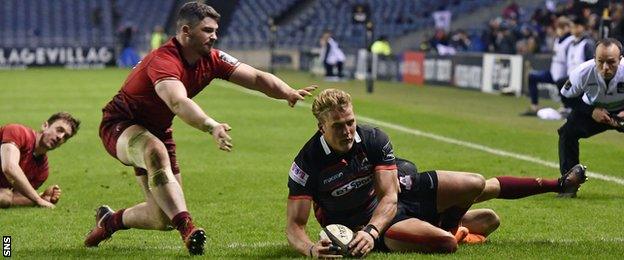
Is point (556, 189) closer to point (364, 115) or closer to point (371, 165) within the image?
point (371, 165)

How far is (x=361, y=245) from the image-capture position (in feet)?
27.0

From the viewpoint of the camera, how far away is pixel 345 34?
5612 cm

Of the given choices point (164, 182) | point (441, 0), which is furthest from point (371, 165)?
point (441, 0)

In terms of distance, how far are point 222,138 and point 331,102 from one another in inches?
33.2

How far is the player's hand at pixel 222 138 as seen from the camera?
760cm

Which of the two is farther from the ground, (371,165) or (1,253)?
(371,165)

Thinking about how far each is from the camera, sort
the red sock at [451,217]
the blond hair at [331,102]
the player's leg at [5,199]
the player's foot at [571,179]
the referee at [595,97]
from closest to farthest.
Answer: the blond hair at [331,102], the red sock at [451,217], the player's foot at [571,179], the player's leg at [5,199], the referee at [595,97]

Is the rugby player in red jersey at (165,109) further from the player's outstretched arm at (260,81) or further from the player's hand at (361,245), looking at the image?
the player's hand at (361,245)

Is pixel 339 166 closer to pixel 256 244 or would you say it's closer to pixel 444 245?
pixel 444 245

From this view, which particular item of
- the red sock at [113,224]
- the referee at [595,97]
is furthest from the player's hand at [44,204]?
the referee at [595,97]

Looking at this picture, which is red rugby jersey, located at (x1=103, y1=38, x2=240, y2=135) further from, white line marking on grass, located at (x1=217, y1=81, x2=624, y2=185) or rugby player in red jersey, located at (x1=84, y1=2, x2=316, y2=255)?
white line marking on grass, located at (x1=217, y1=81, x2=624, y2=185)

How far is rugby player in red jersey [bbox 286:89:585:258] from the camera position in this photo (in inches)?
325

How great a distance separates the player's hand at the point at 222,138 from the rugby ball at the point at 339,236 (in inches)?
43.7

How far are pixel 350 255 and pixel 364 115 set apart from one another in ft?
56.4
